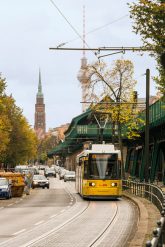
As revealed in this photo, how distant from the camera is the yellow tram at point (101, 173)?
35.6 metres

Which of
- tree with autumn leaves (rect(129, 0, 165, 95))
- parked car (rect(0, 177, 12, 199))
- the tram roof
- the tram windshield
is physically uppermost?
tree with autumn leaves (rect(129, 0, 165, 95))

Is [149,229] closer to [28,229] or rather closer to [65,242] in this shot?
[65,242]

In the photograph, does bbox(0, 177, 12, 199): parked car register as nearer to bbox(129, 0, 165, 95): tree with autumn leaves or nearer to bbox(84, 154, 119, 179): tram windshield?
bbox(84, 154, 119, 179): tram windshield

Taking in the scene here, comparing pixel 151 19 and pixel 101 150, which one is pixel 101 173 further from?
pixel 151 19

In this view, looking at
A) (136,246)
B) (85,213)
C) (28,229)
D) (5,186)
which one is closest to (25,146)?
(5,186)

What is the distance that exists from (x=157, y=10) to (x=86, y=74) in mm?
35340

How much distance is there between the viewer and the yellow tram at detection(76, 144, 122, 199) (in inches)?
1400

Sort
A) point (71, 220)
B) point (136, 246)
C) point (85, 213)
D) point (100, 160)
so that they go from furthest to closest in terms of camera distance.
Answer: point (100, 160) → point (85, 213) → point (71, 220) → point (136, 246)

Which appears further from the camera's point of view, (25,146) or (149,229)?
(25,146)

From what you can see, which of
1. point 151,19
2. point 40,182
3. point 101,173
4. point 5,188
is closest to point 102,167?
point 101,173

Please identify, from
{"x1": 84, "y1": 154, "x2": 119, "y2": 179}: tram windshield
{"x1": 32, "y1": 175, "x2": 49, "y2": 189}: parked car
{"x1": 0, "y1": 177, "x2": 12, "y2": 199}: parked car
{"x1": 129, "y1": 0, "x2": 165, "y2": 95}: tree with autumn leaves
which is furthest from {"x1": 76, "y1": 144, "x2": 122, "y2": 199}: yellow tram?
{"x1": 32, "y1": 175, "x2": 49, "y2": 189}: parked car

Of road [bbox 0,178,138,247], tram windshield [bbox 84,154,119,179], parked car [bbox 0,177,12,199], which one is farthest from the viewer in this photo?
parked car [bbox 0,177,12,199]

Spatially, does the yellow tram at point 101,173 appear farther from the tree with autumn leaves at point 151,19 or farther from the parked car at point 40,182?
the parked car at point 40,182

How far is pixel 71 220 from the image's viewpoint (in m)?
22.7
